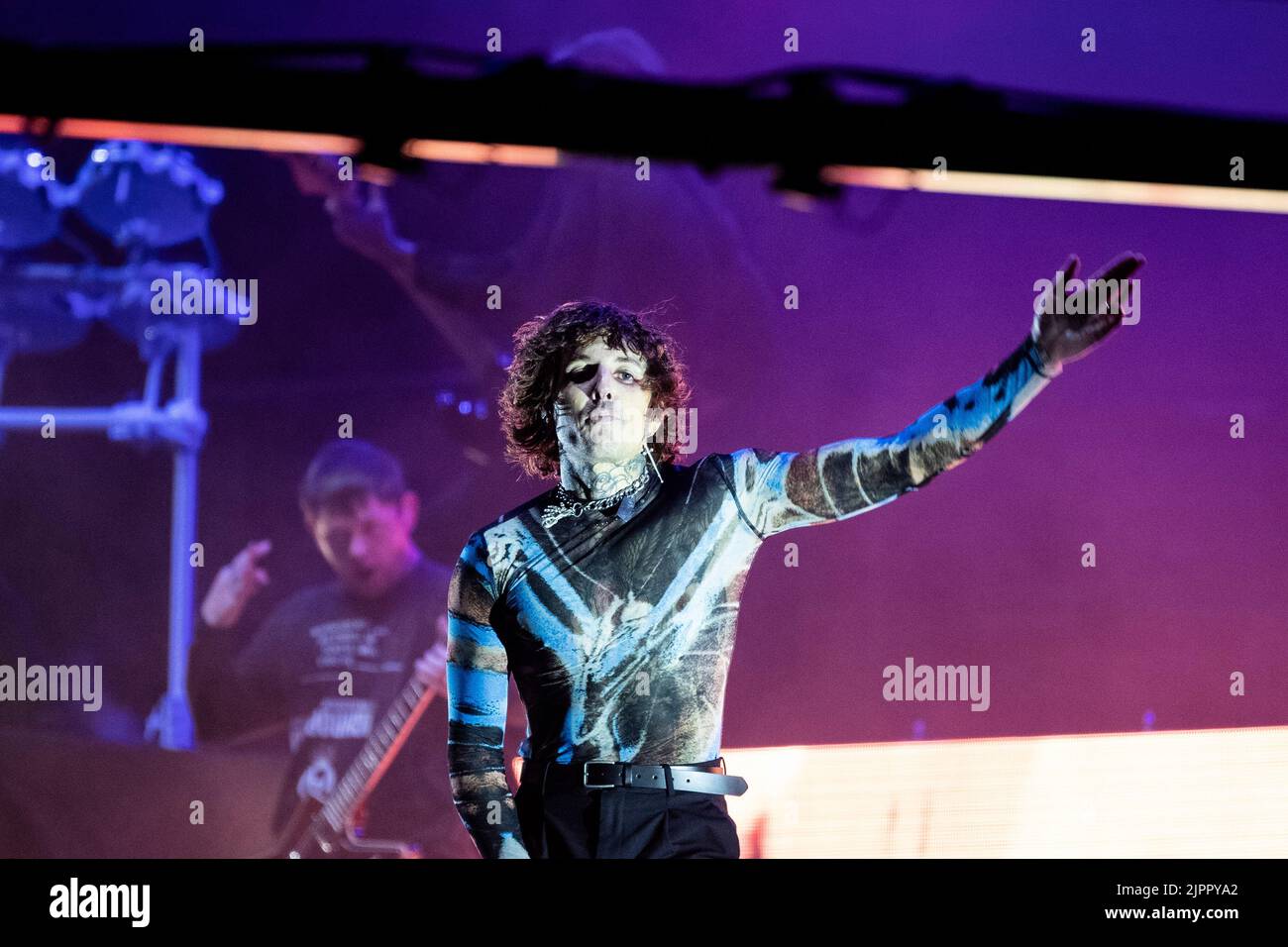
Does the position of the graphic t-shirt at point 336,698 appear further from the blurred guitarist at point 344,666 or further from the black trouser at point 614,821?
the black trouser at point 614,821

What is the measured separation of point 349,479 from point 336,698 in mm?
586

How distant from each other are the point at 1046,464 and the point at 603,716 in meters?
1.56

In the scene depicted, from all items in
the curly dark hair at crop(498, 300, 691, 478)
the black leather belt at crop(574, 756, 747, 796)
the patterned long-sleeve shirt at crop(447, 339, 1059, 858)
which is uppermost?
the curly dark hair at crop(498, 300, 691, 478)

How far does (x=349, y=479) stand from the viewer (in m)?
3.53

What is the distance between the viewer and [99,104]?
10.6 ft

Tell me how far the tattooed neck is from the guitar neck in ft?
3.08

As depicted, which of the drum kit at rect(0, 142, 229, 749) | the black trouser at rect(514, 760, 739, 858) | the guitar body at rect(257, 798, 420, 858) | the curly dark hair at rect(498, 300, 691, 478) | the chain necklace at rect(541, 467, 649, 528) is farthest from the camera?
the drum kit at rect(0, 142, 229, 749)

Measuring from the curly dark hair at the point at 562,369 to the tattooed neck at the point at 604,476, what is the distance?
8cm

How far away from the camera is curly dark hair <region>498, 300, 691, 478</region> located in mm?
2926

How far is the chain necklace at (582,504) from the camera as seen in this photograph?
2.80 metres

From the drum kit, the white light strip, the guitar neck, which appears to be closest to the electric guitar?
the guitar neck

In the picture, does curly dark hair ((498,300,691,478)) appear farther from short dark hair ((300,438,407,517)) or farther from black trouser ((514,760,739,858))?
black trouser ((514,760,739,858))

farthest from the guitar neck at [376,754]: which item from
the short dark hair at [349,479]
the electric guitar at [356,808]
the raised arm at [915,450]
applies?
the raised arm at [915,450]

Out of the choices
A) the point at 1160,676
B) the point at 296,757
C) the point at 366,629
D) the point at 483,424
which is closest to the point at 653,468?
the point at 483,424
